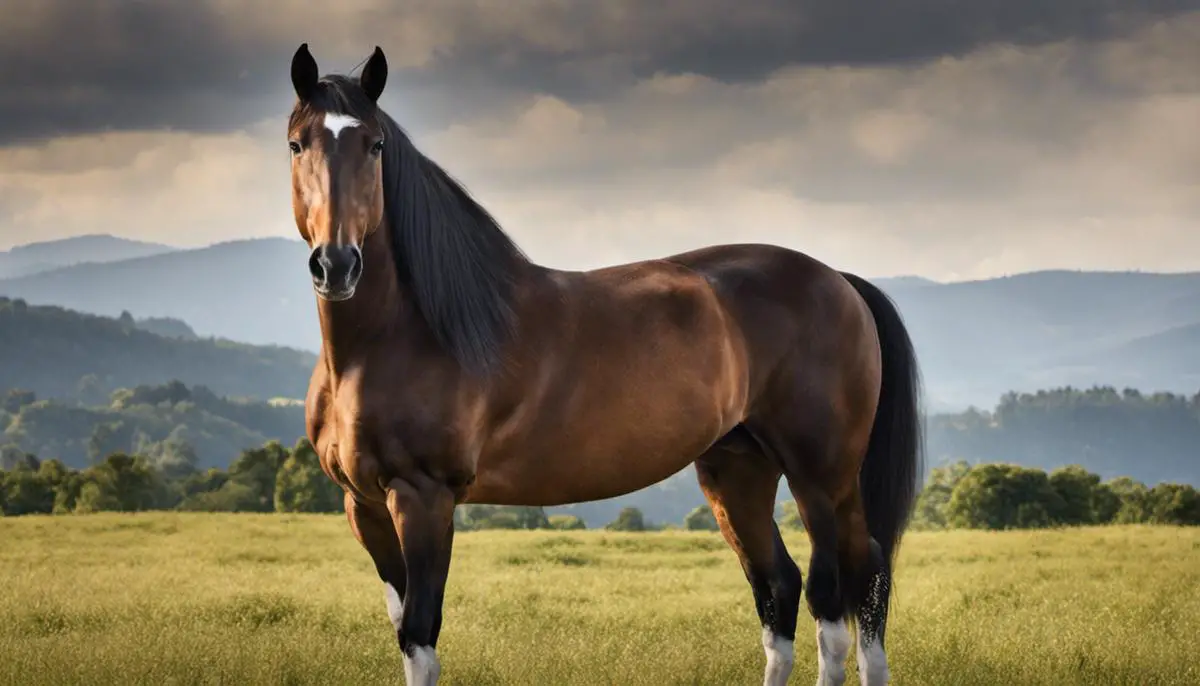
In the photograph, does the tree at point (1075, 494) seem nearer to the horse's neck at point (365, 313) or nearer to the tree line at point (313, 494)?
the tree line at point (313, 494)

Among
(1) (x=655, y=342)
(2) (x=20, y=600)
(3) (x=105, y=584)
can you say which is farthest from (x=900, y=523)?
(3) (x=105, y=584)

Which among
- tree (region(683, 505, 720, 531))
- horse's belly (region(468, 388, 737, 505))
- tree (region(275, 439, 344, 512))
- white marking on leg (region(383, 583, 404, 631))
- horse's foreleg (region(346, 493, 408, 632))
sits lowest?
tree (region(683, 505, 720, 531))

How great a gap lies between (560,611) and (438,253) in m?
8.02

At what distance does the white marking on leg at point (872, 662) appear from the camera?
7266 millimetres

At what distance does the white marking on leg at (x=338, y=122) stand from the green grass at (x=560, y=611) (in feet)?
13.7

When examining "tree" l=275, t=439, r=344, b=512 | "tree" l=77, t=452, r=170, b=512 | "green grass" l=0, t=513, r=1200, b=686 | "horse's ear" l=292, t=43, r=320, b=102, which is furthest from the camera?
"tree" l=77, t=452, r=170, b=512

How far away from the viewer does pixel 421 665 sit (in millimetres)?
5645

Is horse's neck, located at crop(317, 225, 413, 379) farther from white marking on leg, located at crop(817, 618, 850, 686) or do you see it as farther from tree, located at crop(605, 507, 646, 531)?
tree, located at crop(605, 507, 646, 531)

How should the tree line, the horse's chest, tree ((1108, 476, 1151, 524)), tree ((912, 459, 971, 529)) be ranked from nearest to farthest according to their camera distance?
the horse's chest < tree ((1108, 476, 1151, 524)) < the tree line < tree ((912, 459, 971, 529))

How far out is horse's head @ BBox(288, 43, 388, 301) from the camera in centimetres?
518

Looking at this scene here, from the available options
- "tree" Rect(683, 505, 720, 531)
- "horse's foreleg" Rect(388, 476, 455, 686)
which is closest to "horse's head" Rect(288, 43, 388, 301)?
"horse's foreleg" Rect(388, 476, 455, 686)

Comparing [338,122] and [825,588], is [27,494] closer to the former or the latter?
[825,588]

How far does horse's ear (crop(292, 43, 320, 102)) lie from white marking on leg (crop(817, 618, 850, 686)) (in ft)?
14.1

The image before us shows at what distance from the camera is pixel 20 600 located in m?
12.7
